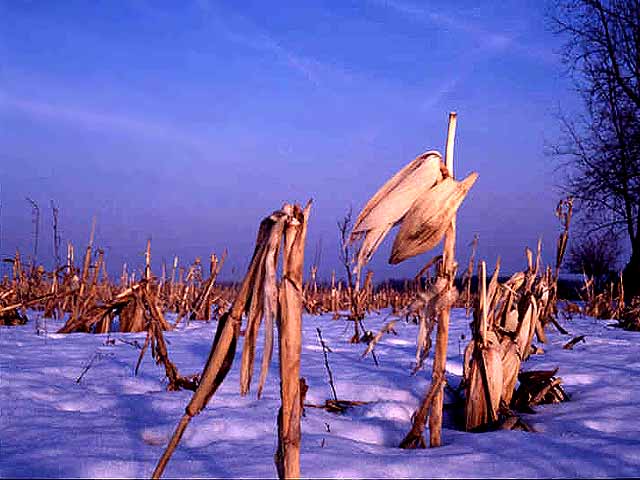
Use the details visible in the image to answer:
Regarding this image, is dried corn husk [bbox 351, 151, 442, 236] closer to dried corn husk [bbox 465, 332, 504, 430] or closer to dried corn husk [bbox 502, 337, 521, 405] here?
dried corn husk [bbox 465, 332, 504, 430]

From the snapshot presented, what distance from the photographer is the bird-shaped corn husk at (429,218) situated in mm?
1278

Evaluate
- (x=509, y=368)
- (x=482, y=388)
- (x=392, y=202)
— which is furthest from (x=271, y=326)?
(x=509, y=368)

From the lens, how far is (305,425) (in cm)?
165

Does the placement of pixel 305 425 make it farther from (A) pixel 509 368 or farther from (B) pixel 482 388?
(A) pixel 509 368

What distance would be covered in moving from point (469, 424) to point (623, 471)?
1.87 feet

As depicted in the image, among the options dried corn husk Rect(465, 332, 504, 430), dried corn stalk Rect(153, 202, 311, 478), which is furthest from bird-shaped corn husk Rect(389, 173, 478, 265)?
dried corn husk Rect(465, 332, 504, 430)

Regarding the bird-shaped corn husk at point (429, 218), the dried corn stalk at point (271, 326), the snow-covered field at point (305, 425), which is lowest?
the snow-covered field at point (305, 425)

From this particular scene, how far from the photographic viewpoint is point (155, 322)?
7.23 feet

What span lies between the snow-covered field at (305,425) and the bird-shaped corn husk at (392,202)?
44 centimetres

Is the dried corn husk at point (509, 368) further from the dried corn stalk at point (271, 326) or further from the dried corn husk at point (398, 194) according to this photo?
Result: the dried corn stalk at point (271, 326)

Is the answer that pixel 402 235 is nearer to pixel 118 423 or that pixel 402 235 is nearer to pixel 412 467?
pixel 412 467

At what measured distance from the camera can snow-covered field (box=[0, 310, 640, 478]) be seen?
3.79ft

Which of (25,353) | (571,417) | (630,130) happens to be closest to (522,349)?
(571,417)

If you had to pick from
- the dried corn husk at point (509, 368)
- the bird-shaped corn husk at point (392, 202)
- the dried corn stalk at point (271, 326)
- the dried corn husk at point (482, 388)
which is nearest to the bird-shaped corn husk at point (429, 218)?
the bird-shaped corn husk at point (392, 202)
